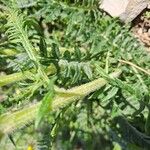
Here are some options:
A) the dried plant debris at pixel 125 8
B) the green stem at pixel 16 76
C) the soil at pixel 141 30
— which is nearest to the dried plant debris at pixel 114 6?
the dried plant debris at pixel 125 8

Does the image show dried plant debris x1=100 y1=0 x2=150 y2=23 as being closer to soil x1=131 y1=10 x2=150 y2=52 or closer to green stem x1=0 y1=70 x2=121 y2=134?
soil x1=131 y1=10 x2=150 y2=52

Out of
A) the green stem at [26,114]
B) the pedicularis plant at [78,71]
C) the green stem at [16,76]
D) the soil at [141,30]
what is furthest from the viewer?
the soil at [141,30]

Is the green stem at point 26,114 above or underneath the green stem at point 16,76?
above

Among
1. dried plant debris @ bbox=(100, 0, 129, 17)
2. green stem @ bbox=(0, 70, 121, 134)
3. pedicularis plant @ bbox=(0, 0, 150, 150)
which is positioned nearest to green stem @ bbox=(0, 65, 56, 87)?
pedicularis plant @ bbox=(0, 0, 150, 150)

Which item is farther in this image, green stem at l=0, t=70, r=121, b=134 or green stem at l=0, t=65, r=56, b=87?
green stem at l=0, t=65, r=56, b=87

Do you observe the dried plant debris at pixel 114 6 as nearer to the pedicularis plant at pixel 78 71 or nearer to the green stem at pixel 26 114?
the pedicularis plant at pixel 78 71

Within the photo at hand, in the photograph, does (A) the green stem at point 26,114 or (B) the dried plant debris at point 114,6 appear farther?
(B) the dried plant debris at point 114,6
